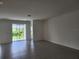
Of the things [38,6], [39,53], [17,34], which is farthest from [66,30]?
[17,34]

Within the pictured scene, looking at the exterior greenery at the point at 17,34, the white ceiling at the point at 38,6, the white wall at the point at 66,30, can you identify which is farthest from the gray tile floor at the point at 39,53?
the exterior greenery at the point at 17,34

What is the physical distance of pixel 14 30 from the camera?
10.2 metres

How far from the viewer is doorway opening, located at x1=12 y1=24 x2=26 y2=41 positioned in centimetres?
1022

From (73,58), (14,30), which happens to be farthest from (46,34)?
(73,58)

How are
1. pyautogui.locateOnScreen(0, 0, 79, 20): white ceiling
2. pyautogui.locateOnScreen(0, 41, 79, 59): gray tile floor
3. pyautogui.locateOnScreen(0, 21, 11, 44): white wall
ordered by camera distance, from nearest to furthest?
pyautogui.locateOnScreen(0, 0, 79, 20): white ceiling → pyautogui.locateOnScreen(0, 41, 79, 59): gray tile floor → pyautogui.locateOnScreen(0, 21, 11, 44): white wall

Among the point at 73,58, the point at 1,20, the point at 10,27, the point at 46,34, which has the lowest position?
the point at 73,58

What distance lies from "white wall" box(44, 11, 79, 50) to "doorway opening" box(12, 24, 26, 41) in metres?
3.19

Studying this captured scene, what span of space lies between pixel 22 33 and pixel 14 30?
95 cm

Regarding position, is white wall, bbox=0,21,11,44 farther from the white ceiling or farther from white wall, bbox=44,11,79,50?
white wall, bbox=44,11,79,50

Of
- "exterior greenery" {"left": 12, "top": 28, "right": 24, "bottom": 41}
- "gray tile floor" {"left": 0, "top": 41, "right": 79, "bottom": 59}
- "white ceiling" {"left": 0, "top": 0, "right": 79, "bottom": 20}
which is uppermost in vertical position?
"white ceiling" {"left": 0, "top": 0, "right": 79, "bottom": 20}

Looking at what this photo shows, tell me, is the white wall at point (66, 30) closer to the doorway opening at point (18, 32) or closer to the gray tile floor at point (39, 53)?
the gray tile floor at point (39, 53)

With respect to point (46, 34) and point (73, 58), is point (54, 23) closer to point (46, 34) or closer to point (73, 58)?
point (46, 34)

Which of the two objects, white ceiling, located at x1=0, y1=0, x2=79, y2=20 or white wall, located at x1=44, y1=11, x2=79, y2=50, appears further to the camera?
white wall, located at x1=44, y1=11, x2=79, y2=50

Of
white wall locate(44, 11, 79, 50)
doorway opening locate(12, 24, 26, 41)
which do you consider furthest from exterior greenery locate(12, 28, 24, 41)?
white wall locate(44, 11, 79, 50)
